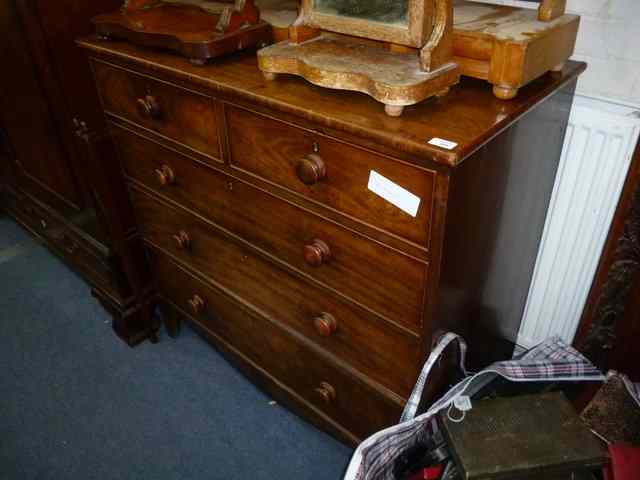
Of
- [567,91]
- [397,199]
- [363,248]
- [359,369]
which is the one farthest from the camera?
[359,369]

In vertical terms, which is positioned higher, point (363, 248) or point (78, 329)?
point (363, 248)

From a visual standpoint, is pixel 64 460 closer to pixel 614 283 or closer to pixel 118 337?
pixel 118 337

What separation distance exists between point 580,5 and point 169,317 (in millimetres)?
1726

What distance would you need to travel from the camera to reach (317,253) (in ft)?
3.99

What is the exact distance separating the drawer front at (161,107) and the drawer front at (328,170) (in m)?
0.09

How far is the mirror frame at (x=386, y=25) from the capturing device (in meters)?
0.96

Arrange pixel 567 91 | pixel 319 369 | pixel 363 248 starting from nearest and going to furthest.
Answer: pixel 363 248, pixel 567 91, pixel 319 369

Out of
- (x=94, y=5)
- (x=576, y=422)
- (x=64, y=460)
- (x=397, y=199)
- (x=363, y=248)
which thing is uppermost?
(x=94, y=5)

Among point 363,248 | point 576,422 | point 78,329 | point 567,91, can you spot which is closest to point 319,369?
point 363,248

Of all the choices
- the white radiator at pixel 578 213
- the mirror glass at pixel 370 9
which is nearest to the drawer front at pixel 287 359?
the white radiator at pixel 578 213

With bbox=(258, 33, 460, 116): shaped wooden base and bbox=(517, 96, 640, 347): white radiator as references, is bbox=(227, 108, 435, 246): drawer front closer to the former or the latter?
bbox=(258, 33, 460, 116): shaped wooden base

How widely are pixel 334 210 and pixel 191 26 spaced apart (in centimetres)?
66

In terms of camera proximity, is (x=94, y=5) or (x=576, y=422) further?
(x=94, y=5)

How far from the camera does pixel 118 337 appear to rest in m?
2.22
